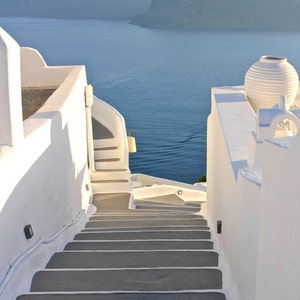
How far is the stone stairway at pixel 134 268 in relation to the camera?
3.59m

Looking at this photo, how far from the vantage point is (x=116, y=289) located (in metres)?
3.72

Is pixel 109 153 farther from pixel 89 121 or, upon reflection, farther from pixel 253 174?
pixel 253 174

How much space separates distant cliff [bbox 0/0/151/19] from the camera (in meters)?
147

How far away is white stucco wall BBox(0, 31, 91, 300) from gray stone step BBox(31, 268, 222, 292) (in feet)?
0.59

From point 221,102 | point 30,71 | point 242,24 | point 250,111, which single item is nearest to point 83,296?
point 250,111

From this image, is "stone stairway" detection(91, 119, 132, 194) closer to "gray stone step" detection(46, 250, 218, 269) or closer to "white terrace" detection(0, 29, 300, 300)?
"white terrace" detection(0, 29, 300, 300)

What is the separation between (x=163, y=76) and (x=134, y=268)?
171 ft

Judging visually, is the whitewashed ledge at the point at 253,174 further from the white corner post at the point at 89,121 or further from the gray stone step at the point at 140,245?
the white corner post at the point at 89,121

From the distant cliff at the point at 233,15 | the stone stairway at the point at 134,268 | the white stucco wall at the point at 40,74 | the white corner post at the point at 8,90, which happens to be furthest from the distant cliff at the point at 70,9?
the white corner post at the point at 8,90

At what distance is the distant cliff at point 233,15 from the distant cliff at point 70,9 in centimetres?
2544

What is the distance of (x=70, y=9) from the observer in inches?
5846

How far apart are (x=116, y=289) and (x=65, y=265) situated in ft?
2.83

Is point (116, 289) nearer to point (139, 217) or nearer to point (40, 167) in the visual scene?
point (40, 167)

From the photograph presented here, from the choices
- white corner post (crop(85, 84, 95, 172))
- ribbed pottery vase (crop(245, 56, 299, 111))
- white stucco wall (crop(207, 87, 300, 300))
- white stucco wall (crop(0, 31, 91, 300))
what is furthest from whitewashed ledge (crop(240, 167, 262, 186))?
white corner post (crop(85, 84, 95, 172))
